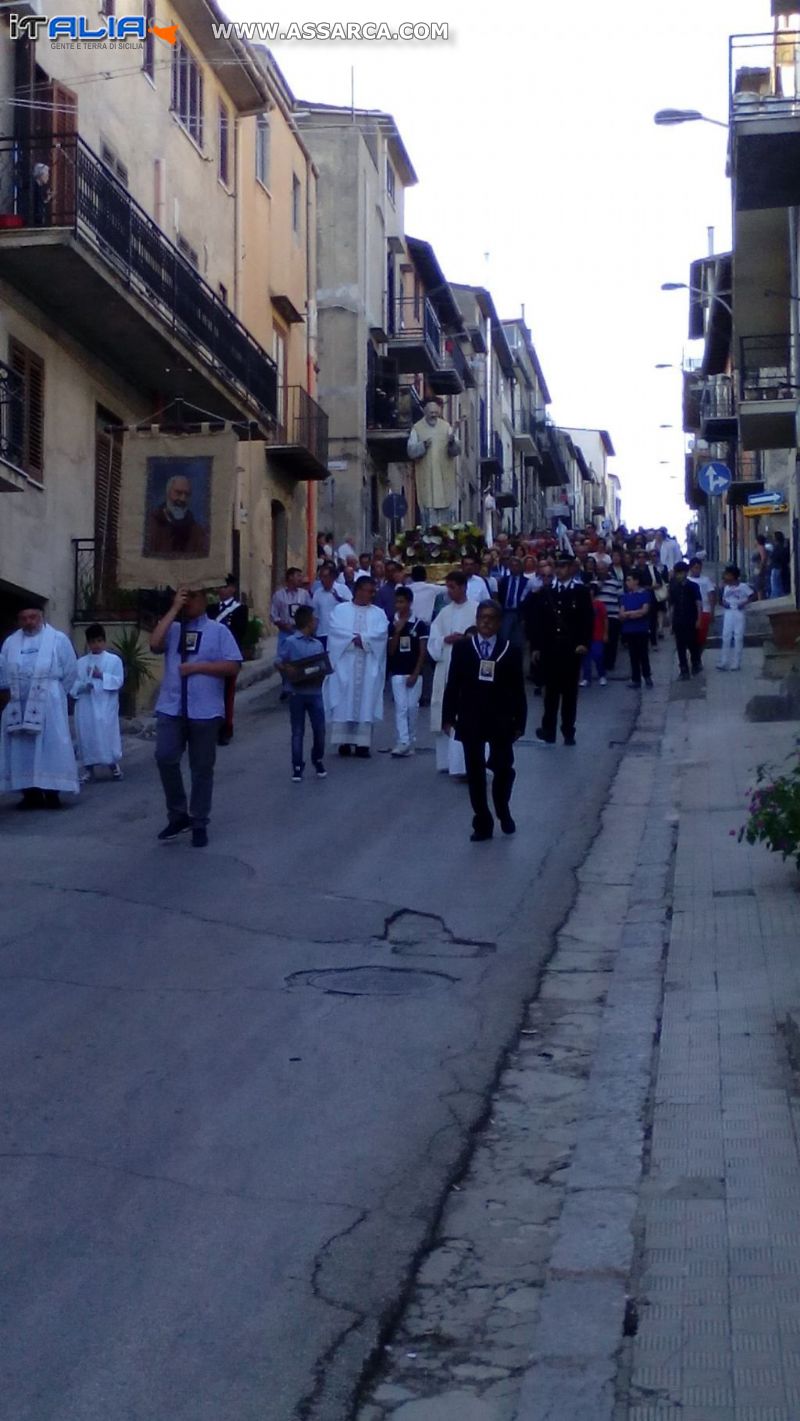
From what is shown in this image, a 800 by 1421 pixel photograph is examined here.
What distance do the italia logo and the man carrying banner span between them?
36.7 feet

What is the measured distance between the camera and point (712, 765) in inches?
670

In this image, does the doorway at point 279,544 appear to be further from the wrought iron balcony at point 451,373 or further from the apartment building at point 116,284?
the wrought iron balcony at point 451,373

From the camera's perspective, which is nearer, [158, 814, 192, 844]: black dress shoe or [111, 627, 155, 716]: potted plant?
[158, 814, 192, 844]: black dress shoe

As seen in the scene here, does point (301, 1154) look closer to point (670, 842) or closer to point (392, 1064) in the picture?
point (392, 1064)

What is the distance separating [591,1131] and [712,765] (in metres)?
10.7

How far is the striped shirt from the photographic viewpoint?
24.9 metres

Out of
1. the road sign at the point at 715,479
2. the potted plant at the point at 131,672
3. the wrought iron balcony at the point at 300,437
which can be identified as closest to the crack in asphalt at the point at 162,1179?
the potted plant at the point at 131,672

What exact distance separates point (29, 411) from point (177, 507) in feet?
14.3

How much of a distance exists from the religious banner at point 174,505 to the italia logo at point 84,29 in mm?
5515

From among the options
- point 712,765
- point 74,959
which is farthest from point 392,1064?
point 712,765

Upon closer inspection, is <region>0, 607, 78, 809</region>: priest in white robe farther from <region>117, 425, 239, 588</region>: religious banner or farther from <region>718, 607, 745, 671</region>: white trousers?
<region>718, 607, 745, 671</region>: white trousers

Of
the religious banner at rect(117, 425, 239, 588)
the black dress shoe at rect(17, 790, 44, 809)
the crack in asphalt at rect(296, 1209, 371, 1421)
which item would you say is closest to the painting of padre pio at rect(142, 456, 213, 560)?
the religious banner at rect(117, 425, 239, 588)

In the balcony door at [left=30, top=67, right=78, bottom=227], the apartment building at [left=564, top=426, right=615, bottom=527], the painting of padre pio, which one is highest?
the apartment building at [left=564, top=426, right=615, bottom=527]

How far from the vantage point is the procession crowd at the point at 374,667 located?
13.1 meters
